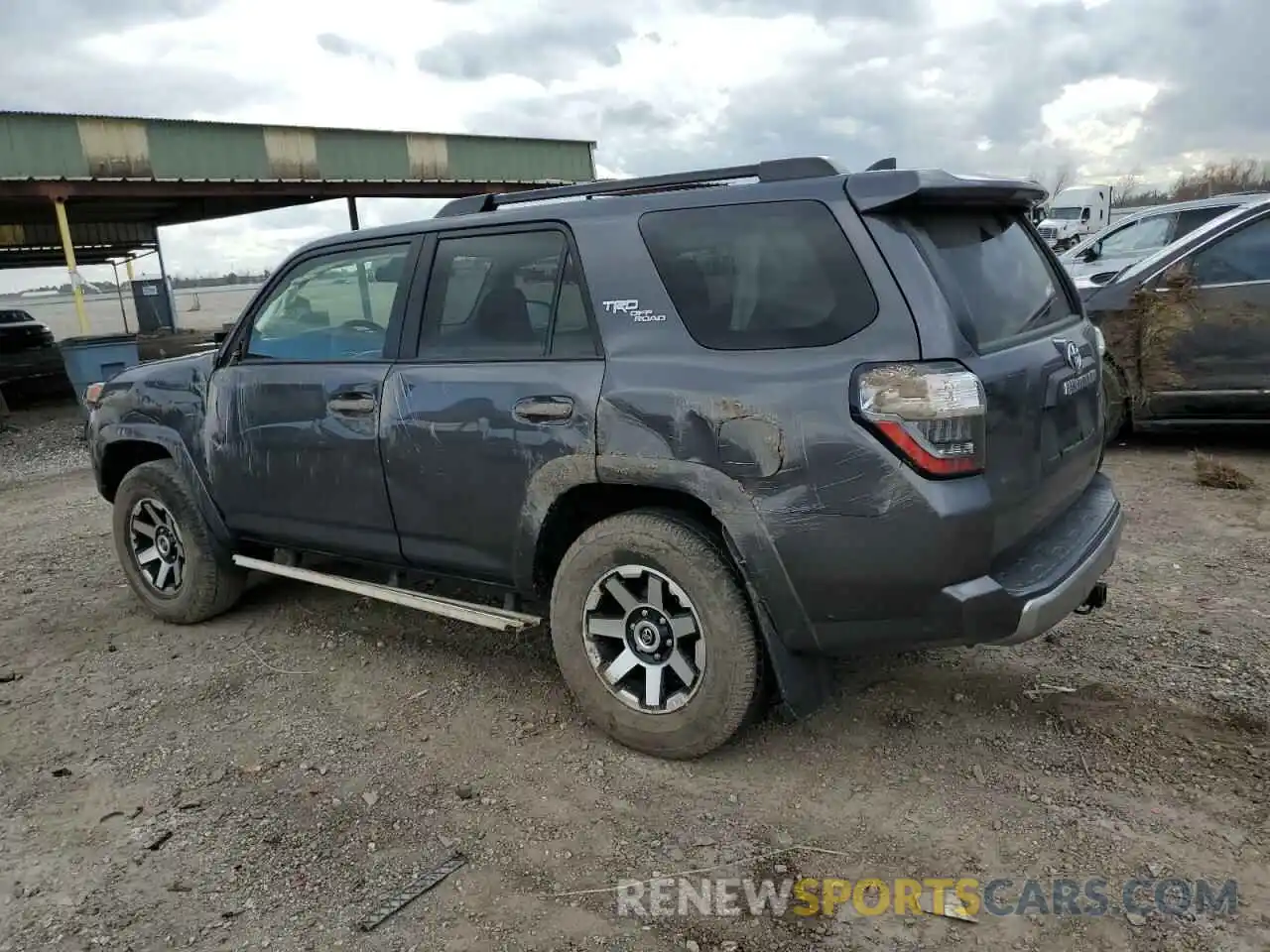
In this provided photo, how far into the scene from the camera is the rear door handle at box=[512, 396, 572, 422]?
314cm

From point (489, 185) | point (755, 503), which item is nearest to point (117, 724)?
point (755, 503)

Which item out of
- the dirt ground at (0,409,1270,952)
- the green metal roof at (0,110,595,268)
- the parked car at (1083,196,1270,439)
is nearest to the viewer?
the dirt ground at (0,409,1270,952)

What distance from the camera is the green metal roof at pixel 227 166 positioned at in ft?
45.5

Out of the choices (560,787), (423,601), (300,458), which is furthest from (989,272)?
(300,458)

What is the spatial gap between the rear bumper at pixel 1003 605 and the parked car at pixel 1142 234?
5.68m

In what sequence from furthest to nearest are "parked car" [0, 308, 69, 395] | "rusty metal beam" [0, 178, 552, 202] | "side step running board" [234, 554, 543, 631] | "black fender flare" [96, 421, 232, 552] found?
1. "parked car" [0, 308, 69, 395]
2. "rusty metal beam" [0, 178, 552, 202]
3. "black fender flare" [96, 421, 232, 552]
4. "side step running board" [234, 554, 543, 631]

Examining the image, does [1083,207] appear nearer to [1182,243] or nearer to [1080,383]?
[1182,243]

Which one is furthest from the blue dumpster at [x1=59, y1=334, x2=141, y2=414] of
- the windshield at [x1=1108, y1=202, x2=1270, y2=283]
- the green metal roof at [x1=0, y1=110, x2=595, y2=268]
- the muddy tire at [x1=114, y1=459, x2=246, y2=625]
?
the windshield at [x1=1108, y1=202, x2=1270, y2=283]

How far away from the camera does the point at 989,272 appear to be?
3014 millimetres

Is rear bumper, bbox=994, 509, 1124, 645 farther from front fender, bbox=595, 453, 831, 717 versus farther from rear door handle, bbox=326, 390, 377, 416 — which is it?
rear door handle, bbox=326, 390, 377, 416

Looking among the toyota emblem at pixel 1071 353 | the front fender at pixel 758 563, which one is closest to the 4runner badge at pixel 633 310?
the front fender at pixel 758 563

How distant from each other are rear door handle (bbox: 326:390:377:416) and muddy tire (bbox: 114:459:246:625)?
1.21 m

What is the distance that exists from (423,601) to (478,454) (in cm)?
74

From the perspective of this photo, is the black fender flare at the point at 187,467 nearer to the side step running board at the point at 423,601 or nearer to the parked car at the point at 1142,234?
the side step running board at the point at 423,601
